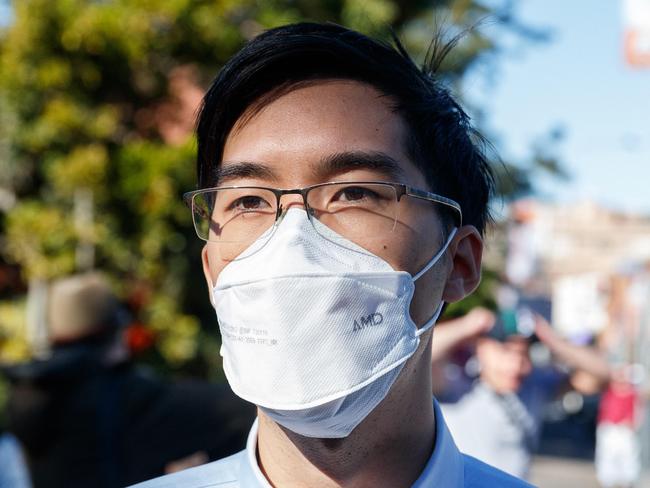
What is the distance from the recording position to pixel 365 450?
1.83 m

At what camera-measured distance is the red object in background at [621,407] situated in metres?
14.0

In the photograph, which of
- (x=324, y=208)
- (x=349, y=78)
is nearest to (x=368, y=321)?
(x=324, y=208)

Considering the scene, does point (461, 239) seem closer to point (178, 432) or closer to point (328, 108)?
point (328, 108)

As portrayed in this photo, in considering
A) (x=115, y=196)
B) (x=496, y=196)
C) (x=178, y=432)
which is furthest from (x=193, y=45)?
(x=496, y=196)

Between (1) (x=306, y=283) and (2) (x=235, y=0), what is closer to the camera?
(1) (x=306, y=283)

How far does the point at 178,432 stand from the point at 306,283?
6.42ft

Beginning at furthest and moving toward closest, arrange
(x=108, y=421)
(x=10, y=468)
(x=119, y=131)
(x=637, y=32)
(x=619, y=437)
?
(x=619, y=437), (x=119, y=131), (x=637, y=32), (x=108, y=421), (x=10, y=468)

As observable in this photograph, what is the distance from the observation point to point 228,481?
1.89m

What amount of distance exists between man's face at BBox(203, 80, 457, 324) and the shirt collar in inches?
11.1

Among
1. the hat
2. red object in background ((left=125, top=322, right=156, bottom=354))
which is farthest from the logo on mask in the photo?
red object in background ((left=125, top=322, right=156, bottom=354))

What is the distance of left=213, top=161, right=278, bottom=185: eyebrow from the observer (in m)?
1.86

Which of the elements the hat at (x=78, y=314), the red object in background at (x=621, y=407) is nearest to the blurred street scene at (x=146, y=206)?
the hat at (x=78, y=314)

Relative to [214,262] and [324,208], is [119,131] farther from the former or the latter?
[324,208]

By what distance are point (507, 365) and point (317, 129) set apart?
3531mm
